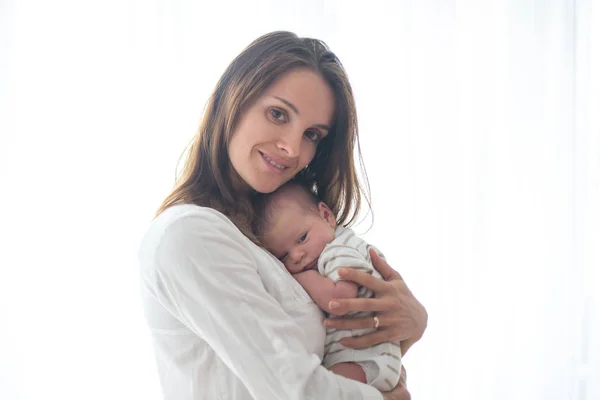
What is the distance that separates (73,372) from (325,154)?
128cm

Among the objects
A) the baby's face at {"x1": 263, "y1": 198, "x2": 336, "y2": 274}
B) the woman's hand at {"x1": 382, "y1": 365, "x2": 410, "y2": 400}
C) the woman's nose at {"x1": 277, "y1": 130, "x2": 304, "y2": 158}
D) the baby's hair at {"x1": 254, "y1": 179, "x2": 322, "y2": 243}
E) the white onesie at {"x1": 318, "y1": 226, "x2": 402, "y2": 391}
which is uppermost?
the woman's nose at {"x1": 277, "y1": 130, "x2": 304, "y2": 158}

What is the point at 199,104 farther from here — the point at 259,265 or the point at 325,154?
the point at 259,265

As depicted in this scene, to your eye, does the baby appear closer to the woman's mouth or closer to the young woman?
the young woman

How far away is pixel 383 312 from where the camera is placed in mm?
1257

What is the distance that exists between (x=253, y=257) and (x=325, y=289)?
168 millimetres

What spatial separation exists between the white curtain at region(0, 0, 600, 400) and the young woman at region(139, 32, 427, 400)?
0.89 m

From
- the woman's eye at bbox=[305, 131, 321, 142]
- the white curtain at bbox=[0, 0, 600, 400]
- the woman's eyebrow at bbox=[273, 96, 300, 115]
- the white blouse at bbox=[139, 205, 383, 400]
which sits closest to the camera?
the white blouse at bbox=[139, 205, 383, 400]

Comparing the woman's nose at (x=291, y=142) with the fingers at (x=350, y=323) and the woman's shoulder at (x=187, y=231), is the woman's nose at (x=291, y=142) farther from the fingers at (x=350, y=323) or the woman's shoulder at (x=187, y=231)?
the fingers at (x=350, y=323)

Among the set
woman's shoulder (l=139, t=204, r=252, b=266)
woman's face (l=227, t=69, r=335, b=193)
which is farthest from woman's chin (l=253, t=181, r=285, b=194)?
woman's shoulder (l=139, t=204, r=252, b=266)

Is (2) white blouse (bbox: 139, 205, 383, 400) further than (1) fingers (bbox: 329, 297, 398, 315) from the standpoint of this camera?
No

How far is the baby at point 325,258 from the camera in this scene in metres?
1.20

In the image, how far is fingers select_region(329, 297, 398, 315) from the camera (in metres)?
1.18

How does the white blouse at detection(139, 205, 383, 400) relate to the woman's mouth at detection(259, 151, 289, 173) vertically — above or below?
below

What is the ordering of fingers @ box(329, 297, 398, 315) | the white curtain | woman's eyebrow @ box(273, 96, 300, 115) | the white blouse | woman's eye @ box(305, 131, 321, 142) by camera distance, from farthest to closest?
the white curtain < woman's eye @ box(305, 131, 321, 142) < woman's eyebrow @ box(273, 96, 300, 115) < fingers @ box(329, 297, 398, 315) < the white blouse
